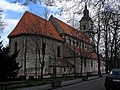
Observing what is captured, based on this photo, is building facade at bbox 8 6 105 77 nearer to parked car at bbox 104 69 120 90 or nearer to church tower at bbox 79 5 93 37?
church tower at bbox 79 5 93 37

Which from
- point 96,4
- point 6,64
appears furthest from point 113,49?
point 96,4

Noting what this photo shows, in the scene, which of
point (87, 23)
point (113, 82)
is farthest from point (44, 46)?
point (113, 82)

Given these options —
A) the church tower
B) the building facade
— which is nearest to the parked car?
the church tower

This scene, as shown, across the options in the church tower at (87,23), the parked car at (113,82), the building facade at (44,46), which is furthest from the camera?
the building facade at (44,46)

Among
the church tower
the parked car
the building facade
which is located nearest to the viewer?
the church tower

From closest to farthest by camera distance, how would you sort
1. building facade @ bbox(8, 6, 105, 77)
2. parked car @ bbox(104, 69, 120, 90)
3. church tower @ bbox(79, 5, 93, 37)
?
1. church tower @ bbox(79, 5, 93, 37)
2. parked car @ bbox(104, 69, 120, 90)
3. building facade @ bbox(8, 6, 105, 77)

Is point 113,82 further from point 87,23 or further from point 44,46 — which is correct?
point 44,46

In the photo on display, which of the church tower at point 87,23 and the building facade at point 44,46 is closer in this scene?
the church tower at point 87,23

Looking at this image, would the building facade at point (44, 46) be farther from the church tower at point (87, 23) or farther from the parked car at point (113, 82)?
the parked car at point (113, 82)

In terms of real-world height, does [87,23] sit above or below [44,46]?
above

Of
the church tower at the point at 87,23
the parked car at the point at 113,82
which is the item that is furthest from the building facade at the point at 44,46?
the parked car at the point at 113,82

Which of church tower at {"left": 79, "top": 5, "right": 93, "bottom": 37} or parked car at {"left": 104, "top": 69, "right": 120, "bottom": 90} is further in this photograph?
parked car at {"left": 104, "top": 69, "right": 120, "bottom": 90}

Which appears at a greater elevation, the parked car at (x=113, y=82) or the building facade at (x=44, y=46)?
the building facade at (x=44, y=46)

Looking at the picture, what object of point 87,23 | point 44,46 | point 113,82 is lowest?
point 113,82
